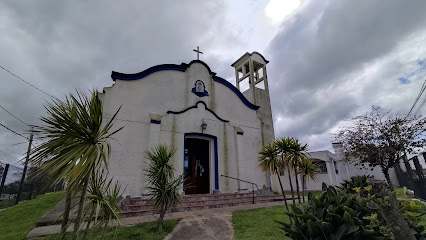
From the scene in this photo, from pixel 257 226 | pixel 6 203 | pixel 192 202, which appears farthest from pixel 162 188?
pixel 6 203

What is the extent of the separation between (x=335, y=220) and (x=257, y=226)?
11.3 feet

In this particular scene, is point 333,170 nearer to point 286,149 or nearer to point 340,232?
point 286,149

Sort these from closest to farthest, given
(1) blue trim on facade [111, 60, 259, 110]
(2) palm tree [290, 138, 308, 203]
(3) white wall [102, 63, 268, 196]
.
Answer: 1. (2) palm tree [290, 138, 308, 203]
2. (3) white wall [102, 63, 268, 196]
3. (1) blue trim on facade [111, 60, 259, 110]

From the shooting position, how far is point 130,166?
343 inches

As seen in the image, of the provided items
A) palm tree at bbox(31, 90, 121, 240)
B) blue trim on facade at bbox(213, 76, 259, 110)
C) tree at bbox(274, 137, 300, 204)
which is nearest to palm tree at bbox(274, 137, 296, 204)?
tree at bbox(274, 137, 300, 204)

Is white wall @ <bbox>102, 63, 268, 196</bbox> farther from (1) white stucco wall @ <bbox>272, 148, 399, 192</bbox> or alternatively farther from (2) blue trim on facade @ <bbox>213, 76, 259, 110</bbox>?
(1) white stucco wall @ <bbox>272, 148, 399, 192</bbox>

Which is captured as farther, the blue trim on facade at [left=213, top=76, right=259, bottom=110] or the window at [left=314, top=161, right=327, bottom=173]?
the window at [left=314, top=161, right=327, bottom=173]

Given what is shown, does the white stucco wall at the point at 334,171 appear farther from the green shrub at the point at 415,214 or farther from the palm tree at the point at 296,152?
the green shrub at the point at 415,214

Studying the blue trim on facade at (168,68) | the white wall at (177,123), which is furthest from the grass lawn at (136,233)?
the blue trim on facade at (168,68)

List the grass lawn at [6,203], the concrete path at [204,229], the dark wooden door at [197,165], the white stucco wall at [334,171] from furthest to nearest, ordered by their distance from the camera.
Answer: the white stucco wall at [334,171]
the dark wooden door at [197,165]
the grass lawn at [6,203]
the concrete path at [204,229]

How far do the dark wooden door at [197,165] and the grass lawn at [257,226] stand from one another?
3943 millimetres

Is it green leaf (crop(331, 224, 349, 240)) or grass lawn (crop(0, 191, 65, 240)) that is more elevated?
green leaf (crop(331, 224, 349, 240))

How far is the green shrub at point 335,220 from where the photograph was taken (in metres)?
2.12

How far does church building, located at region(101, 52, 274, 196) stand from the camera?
900 cm
